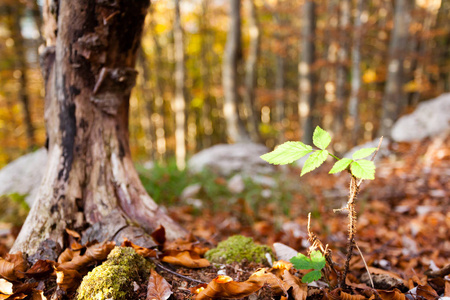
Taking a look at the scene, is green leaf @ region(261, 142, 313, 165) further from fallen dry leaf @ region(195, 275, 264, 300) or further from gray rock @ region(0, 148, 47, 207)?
gray rock @ region(0, 148, 47, 207)

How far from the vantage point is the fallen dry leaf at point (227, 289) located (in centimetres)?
109

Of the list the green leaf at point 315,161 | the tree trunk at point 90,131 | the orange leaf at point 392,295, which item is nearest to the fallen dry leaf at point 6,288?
the tree trunk at point 90,131

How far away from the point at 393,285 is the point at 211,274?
874 mm

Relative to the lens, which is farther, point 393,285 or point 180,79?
point 180,79

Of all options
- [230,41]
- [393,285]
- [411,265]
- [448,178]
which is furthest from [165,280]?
[230,41]

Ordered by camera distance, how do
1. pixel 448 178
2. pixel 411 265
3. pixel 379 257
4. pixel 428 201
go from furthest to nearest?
1. pixel 448 178
2. pixel 428 201
3. pixel 379 257
4. pixel 411 265

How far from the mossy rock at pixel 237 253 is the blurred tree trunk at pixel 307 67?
745 cm

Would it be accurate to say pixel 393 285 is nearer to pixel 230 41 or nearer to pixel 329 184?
pixel 329 184

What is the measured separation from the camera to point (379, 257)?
7.02ft

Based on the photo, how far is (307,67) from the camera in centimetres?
830

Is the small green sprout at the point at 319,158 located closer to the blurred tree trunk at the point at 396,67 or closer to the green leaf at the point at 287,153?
the green leaf at the point at 287,153

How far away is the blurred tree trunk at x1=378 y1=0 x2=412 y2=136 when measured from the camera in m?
7.21

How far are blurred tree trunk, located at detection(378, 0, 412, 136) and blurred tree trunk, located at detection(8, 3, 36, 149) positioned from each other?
10.1m

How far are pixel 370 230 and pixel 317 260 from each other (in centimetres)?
213
